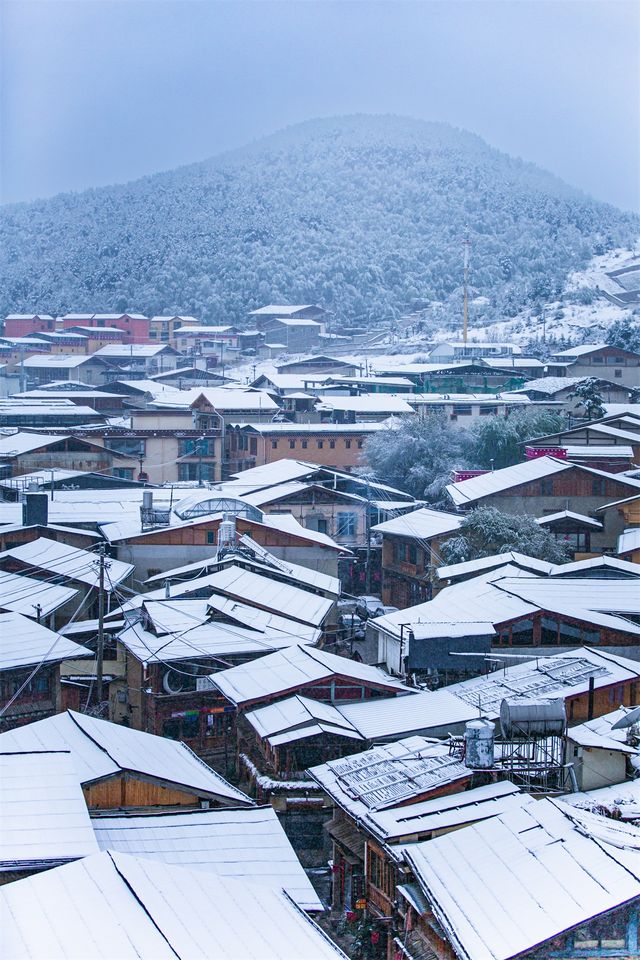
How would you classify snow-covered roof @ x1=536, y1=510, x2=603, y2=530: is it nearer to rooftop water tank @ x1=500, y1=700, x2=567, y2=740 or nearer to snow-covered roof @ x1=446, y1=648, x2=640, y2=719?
snow-covered roof @ x1=446, y1=648, x2=640, y2=719

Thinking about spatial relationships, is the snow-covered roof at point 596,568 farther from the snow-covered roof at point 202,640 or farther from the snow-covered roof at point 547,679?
the snow-covered roof at point 202,640

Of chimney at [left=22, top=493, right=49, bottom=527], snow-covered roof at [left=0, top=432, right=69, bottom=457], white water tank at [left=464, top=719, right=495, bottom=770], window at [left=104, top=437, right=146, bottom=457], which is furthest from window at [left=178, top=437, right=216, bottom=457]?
white water tank at [left=464, top=719, right=495, bottom=770]

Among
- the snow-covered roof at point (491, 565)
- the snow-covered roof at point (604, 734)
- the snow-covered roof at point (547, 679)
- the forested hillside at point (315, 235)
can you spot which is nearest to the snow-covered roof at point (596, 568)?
the snow-covered roof at point (491, 565)

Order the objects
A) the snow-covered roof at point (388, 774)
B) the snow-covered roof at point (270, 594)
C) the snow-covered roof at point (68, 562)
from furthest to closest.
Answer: the snow-covered roof at point (68, 562) → the snow-covered roof at point (270, 594) → the snow-covered roof at point (388, 774)

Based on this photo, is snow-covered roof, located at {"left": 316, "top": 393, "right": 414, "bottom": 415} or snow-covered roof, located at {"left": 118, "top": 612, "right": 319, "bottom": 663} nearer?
snow-covered roof, located at {"left": 118, "top": 612, "right": 319, "bottom": 663}

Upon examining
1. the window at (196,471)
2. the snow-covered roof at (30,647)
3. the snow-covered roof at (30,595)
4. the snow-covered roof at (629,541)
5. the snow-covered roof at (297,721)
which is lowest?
the window at (196,471)

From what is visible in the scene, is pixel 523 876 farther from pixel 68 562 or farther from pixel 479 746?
pixel 68 562
